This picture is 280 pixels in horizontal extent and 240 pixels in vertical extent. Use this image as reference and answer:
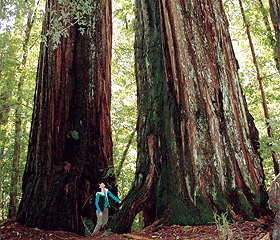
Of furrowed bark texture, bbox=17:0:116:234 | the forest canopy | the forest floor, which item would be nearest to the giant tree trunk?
the forest floor

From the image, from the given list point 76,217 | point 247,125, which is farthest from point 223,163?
point 76,217

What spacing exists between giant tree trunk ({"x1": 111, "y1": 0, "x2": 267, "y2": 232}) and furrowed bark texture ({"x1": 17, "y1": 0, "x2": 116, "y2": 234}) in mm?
1332

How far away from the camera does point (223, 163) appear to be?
2660 millimetres

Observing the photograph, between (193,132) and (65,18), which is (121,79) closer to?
(65,18)

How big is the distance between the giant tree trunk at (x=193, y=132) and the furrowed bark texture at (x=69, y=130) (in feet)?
4.37

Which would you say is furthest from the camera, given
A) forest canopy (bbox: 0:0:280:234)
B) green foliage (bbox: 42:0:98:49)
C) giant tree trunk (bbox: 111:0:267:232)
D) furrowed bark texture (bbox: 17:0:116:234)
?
forest canopy (bbox: 0:0:280:234)

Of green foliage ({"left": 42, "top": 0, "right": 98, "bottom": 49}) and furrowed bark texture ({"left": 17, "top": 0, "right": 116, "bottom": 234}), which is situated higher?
green foliage ({"left": 42, "top": 0, "right": 98, "bottom": 49})

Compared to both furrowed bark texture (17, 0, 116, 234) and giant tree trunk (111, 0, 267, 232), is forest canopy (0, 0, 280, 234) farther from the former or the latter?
giant tree trunk (111, 0, 267, 232)

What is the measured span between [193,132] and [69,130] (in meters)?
2.33

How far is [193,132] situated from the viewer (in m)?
2.74

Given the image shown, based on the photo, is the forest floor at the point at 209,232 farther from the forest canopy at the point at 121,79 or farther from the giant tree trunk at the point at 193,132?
the forest canopy at the point at 121,79

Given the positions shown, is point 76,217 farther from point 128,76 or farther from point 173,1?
point 128,76

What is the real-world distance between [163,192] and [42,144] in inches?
88.4

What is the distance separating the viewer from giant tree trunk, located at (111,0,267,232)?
2596 millimetres
